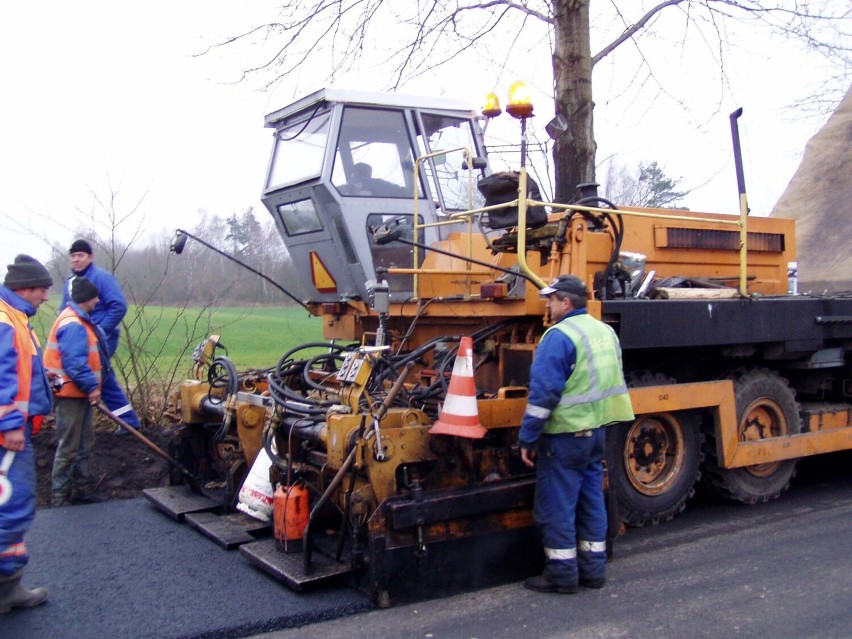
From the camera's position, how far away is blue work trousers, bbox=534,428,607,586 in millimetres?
4453

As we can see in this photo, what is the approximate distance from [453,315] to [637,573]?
2.03 metres

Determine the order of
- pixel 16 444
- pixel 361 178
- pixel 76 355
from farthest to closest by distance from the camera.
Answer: pixel 361 178 → pixel 76 355 → pixel 16 444

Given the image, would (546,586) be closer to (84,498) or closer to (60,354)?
(84,498)

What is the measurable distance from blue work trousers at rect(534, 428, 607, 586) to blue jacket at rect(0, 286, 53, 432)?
2719 millimetres

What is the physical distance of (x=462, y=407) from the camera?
4.50 meters

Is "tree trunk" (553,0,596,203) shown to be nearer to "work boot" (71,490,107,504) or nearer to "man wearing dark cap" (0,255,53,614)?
"work boot" (71,490,107,504)

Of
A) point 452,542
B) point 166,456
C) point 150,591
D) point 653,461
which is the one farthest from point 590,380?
point 166,456

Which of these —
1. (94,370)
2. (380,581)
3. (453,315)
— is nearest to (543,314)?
(453,315)

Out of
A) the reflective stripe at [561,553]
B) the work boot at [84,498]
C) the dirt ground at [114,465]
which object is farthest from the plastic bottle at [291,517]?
the dirt ground at [114,465]

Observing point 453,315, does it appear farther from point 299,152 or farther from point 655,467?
point 299,152

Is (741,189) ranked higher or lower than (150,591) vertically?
higher

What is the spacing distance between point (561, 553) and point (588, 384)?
35.9 inches

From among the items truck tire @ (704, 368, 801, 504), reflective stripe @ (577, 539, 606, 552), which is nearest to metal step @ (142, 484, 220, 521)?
reflective stripe @ (577, 539, 606, 552)

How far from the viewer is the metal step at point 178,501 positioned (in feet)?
18.9
